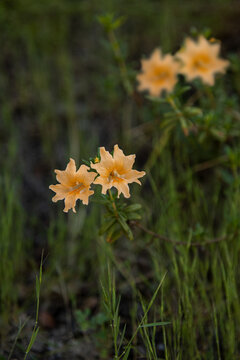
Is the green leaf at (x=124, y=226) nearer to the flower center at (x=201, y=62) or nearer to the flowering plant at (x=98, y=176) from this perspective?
the flowering plant at (x=98, y=176)

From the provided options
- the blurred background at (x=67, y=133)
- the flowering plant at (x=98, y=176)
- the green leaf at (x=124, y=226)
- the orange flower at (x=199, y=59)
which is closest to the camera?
the flowering plant at (x=98, y=176)

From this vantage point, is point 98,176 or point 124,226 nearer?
point 98,176

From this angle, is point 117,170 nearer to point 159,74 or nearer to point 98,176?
point 98,176

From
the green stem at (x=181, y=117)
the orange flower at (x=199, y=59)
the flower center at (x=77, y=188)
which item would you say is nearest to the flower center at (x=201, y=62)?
the orange flower at (x=199, y=59)

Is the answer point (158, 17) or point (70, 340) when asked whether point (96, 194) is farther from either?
point (158, 17)

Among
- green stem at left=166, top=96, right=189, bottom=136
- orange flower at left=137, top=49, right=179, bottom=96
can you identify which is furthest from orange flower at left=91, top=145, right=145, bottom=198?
orange flower at left=137, top=49, right=179, bottom=96

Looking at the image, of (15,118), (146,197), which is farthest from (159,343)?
(15,118)

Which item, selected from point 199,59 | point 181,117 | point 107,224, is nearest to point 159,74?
point 199,59

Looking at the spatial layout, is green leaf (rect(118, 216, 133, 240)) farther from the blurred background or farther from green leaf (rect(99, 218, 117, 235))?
the blurred background
